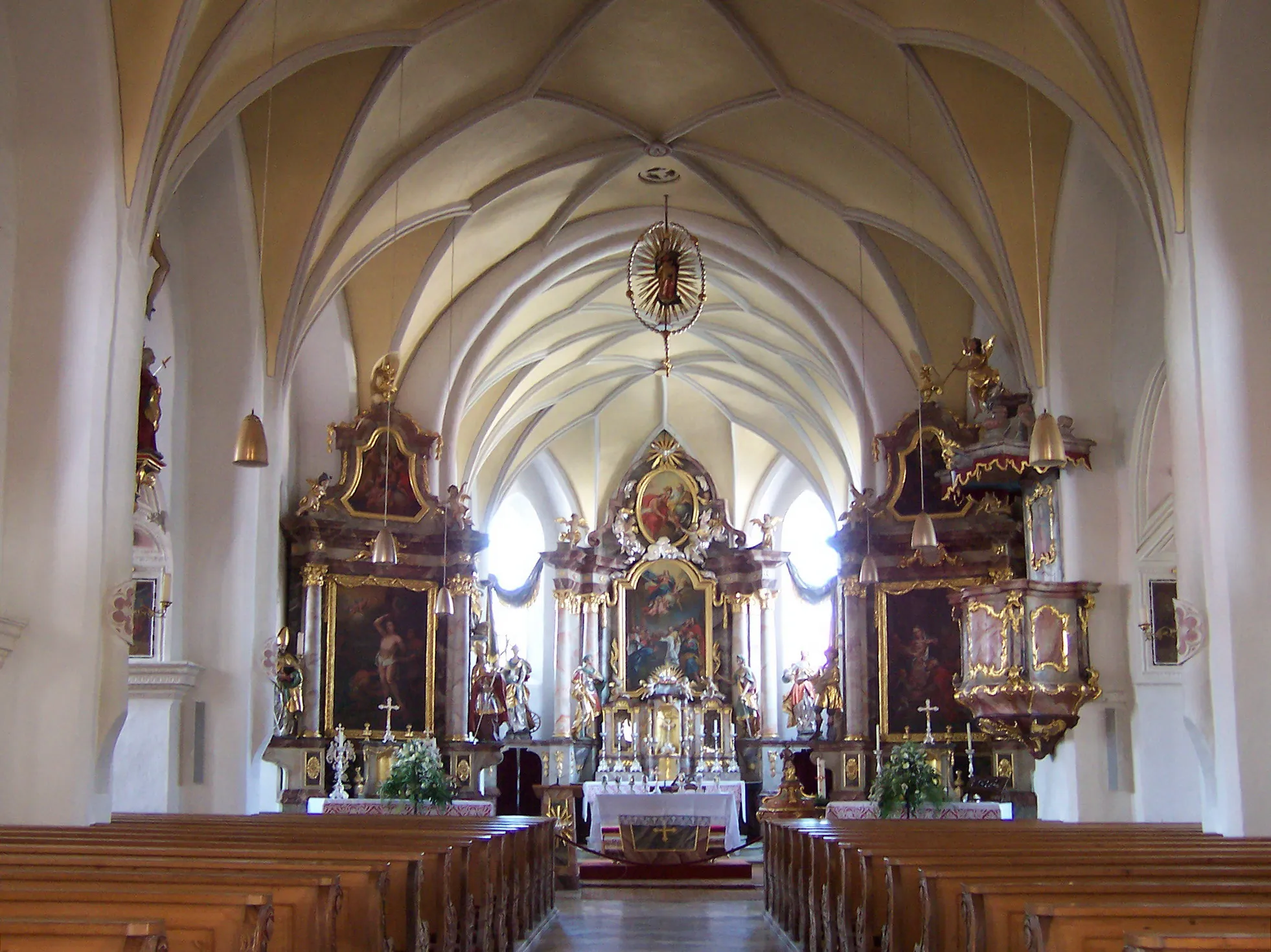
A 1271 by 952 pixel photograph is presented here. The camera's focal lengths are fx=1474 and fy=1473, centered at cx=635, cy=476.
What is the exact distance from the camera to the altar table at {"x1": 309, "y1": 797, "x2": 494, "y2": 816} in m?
17.2

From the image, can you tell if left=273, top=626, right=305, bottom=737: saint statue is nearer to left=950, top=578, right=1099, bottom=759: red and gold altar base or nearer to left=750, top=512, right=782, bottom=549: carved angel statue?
left=950, top=578, right=1099, bottom=759: red and gold altar base

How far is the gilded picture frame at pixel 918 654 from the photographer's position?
20688mm

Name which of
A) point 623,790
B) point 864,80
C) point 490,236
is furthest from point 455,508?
point 864,80

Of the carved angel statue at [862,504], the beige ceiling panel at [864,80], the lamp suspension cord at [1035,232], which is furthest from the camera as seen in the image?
the carved angel statue at [862,504]

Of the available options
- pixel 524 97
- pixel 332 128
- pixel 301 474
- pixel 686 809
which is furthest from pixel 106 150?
pixel 686 809

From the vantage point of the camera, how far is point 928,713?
20453 millimetres

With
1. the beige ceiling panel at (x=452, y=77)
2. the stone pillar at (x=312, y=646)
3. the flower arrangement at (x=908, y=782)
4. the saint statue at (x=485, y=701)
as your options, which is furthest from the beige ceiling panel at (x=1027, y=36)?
the saint statue at (x=485, y=701)

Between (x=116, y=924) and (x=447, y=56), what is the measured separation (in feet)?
41.4

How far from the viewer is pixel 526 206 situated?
20.0 m

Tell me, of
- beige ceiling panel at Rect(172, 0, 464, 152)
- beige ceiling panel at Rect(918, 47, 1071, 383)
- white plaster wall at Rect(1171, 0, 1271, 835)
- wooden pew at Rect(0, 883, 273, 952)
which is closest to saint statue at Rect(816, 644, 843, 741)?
beige ceiling panel at Rect(918, 47, 1071, 383)

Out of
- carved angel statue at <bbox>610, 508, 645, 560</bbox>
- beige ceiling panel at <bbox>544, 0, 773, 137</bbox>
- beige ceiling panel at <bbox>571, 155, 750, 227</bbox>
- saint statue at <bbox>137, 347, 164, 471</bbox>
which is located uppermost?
beige ceiling panel at <bbox>544, 0, 773, 137</bbox>

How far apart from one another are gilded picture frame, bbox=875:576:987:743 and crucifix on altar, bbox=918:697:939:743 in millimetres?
87

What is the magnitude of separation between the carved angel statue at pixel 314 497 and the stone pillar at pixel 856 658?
25.0 feet

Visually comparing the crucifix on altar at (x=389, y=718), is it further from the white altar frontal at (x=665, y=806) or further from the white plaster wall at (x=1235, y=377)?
the white plaster wall at (x=1235, y=377)
